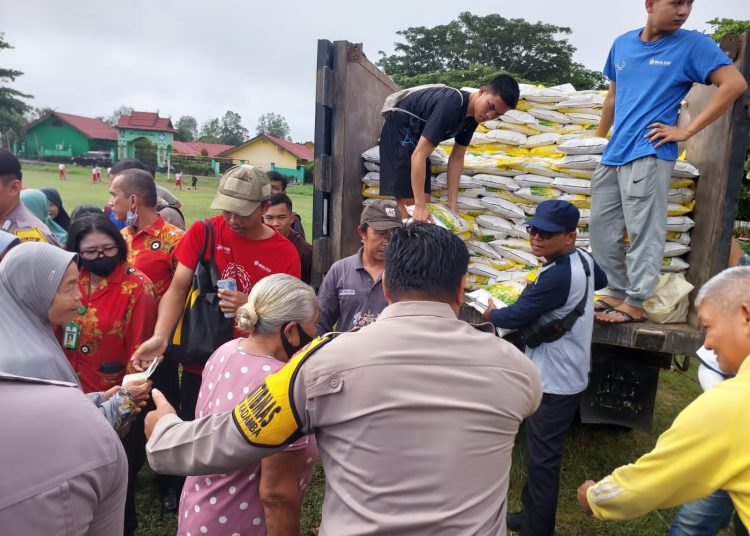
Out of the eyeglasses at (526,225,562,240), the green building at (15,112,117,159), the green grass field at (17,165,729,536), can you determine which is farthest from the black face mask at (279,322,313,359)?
the green building at (15,112,117,159)

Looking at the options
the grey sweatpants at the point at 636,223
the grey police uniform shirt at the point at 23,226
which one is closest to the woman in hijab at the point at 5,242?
the grey police uniform shirt at the point at 23,226

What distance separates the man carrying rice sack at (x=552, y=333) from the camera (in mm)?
2400

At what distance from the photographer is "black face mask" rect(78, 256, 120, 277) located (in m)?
2.31

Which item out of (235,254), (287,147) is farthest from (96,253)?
(287,147)

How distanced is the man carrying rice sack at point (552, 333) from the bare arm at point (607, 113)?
3.85 ft

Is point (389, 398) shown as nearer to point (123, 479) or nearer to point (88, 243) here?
point (123, 479)

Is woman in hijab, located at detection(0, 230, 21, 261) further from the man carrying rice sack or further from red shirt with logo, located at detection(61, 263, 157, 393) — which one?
the man carrying rice sack

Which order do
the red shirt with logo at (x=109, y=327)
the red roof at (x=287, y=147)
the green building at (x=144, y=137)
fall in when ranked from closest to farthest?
the red shirt with logo at (x=109, y=327) → the red roof at (x=287, y=147) → the green building at (x=144, y=137)

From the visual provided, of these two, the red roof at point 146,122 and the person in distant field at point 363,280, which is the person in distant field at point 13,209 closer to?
the person in distant field at point 363,280

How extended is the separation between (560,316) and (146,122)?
5201cm

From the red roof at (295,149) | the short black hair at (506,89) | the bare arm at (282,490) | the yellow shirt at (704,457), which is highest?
the red roof at (295,149)

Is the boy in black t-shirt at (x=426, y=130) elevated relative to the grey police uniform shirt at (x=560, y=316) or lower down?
elevated

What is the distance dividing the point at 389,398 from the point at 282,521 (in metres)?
0.67

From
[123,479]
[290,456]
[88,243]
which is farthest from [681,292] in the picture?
[88,243]
